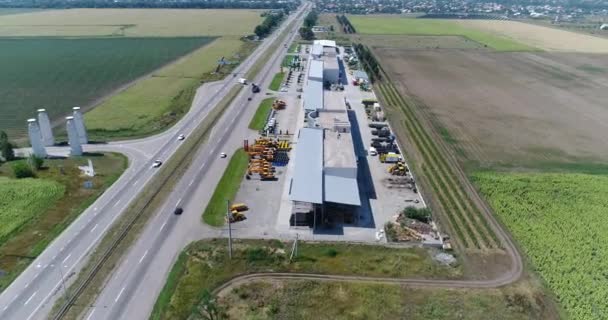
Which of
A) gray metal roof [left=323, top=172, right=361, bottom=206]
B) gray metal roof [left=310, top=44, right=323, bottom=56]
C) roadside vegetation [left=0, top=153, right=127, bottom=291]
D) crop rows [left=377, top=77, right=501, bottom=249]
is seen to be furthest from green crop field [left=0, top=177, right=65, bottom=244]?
gray metal roof [left=310, top=44, right=323, bottom=56]

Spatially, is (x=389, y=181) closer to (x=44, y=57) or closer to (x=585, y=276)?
(x=585, y=276)

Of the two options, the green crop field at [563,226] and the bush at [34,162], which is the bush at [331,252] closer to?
the green crop field at [563,226]

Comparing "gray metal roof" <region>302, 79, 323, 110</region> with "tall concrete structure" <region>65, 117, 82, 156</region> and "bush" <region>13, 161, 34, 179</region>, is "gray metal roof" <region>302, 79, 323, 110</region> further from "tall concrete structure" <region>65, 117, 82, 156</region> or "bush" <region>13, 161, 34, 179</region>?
"bush" <region>13, 161, 34, 179</region>

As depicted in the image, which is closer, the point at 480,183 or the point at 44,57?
the point at 480,183

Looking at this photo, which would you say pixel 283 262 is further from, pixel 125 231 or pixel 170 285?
pixel 125 231

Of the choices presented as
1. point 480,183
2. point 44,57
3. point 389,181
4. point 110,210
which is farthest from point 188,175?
point 44,57
